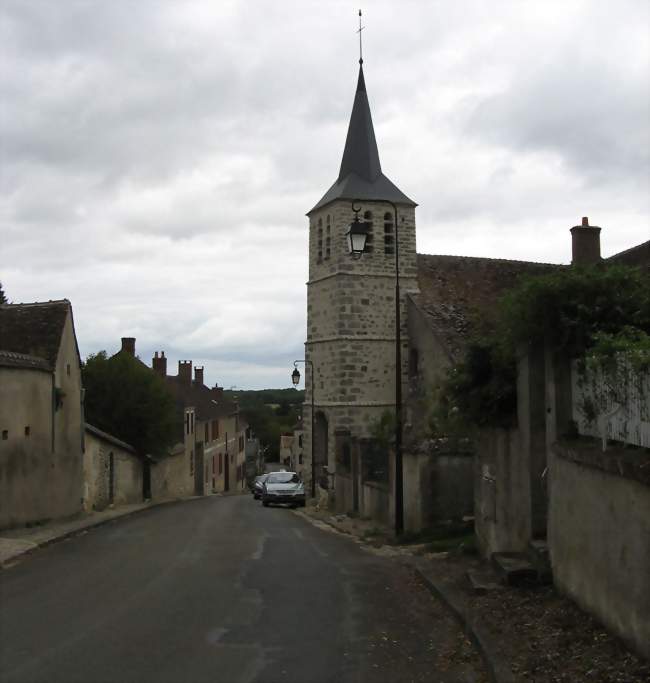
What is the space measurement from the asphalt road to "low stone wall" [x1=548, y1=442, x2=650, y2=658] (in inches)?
47.3

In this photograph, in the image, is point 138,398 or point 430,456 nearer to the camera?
point 430,456

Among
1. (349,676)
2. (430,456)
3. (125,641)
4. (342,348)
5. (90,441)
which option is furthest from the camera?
(342,348)

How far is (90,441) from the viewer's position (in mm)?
25609

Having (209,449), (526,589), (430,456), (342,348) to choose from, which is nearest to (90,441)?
(342,348)

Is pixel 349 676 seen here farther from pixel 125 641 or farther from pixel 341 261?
pixel 341 261

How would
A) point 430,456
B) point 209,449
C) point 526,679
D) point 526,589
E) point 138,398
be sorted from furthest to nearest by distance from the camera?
point 209,449 → point 138,398 → point 430,456 → point 526,589 → point 526,679

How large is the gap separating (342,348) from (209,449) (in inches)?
1135

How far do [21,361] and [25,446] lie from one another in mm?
1973

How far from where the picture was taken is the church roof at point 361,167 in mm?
31109

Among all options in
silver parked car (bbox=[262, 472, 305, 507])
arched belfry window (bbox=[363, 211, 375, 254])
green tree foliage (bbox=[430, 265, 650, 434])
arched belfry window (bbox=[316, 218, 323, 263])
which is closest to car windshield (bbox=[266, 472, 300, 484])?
silver parked car (bbox=[262, 472, 305, 507])

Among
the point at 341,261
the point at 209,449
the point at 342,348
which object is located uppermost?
the point at 341,261

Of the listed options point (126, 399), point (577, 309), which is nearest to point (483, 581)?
point (577, 309)

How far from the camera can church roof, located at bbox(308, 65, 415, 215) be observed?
31109mm

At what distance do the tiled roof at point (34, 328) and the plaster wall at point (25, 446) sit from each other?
92 cm
